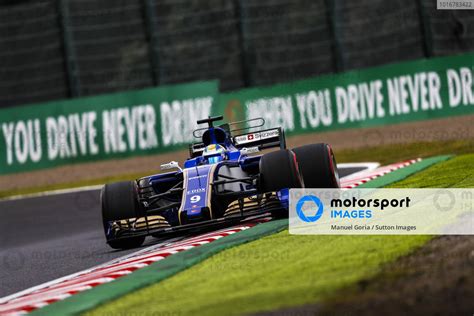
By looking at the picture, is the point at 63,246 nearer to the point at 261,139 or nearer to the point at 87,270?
the point at 261,139

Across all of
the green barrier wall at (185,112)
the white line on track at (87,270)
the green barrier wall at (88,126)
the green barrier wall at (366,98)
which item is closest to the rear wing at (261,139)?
the white line on track at (87,270)

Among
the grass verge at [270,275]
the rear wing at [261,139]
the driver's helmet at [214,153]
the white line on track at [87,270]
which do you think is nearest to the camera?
the grass verge at [270,275]

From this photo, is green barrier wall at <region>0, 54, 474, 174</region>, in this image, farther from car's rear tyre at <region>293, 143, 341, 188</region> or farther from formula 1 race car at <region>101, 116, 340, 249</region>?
car's rear tyre at <region>293, 143, 341, 188</region>

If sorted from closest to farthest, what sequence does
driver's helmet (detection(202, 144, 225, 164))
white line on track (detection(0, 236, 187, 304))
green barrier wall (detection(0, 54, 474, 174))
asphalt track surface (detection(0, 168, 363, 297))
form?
1. white line on track (detection(0, 236, 187, 304))
2. asphalt track surface (detection(0, 168, 363, 297))
3. driver's helmet (detection(202, 144, 225, 164))
4. green barrier wall (detection(0, 54, 474, 174))

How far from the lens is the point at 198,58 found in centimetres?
2305

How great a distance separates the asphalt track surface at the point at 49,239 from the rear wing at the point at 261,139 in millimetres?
1470

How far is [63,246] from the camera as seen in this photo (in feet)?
39.3

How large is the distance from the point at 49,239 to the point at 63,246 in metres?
1.47

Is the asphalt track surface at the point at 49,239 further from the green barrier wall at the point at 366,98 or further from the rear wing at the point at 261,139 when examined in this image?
the green barrier wall at the point at 366,98

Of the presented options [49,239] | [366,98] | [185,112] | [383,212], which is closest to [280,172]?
[383,212]

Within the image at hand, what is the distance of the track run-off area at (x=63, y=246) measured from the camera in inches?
319

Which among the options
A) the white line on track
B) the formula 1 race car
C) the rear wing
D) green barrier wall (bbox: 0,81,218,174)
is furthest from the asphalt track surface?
green barrier wall (bbox: 0,81,218,174)

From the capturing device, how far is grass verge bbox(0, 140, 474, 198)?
1769cm

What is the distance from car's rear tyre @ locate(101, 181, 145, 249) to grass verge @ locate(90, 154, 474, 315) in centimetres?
226
